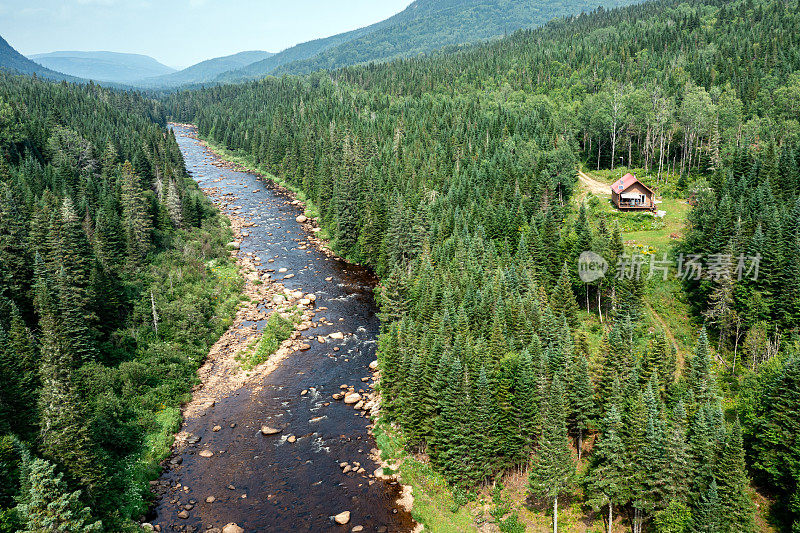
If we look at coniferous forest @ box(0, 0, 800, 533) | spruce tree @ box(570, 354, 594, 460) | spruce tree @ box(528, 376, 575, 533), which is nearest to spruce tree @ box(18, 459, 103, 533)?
coniferous forest @ box(0, 0, 800, 533)

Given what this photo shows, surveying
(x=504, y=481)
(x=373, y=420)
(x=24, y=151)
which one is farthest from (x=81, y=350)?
(x=24, y=151)

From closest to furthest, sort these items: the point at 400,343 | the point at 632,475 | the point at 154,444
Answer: the point at 632,475 < the point at 154,444 < the point at 400,343

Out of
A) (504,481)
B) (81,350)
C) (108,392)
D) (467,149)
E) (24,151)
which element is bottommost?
(504,481)

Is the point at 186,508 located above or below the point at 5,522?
below

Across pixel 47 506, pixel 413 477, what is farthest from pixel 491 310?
pixel 47 506

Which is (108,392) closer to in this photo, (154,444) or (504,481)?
(154,444)

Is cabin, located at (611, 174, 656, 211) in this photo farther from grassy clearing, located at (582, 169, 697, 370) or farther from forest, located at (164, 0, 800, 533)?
forest, located at (164, 0, 800, 533)

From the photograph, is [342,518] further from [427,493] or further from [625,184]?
[625,184]
